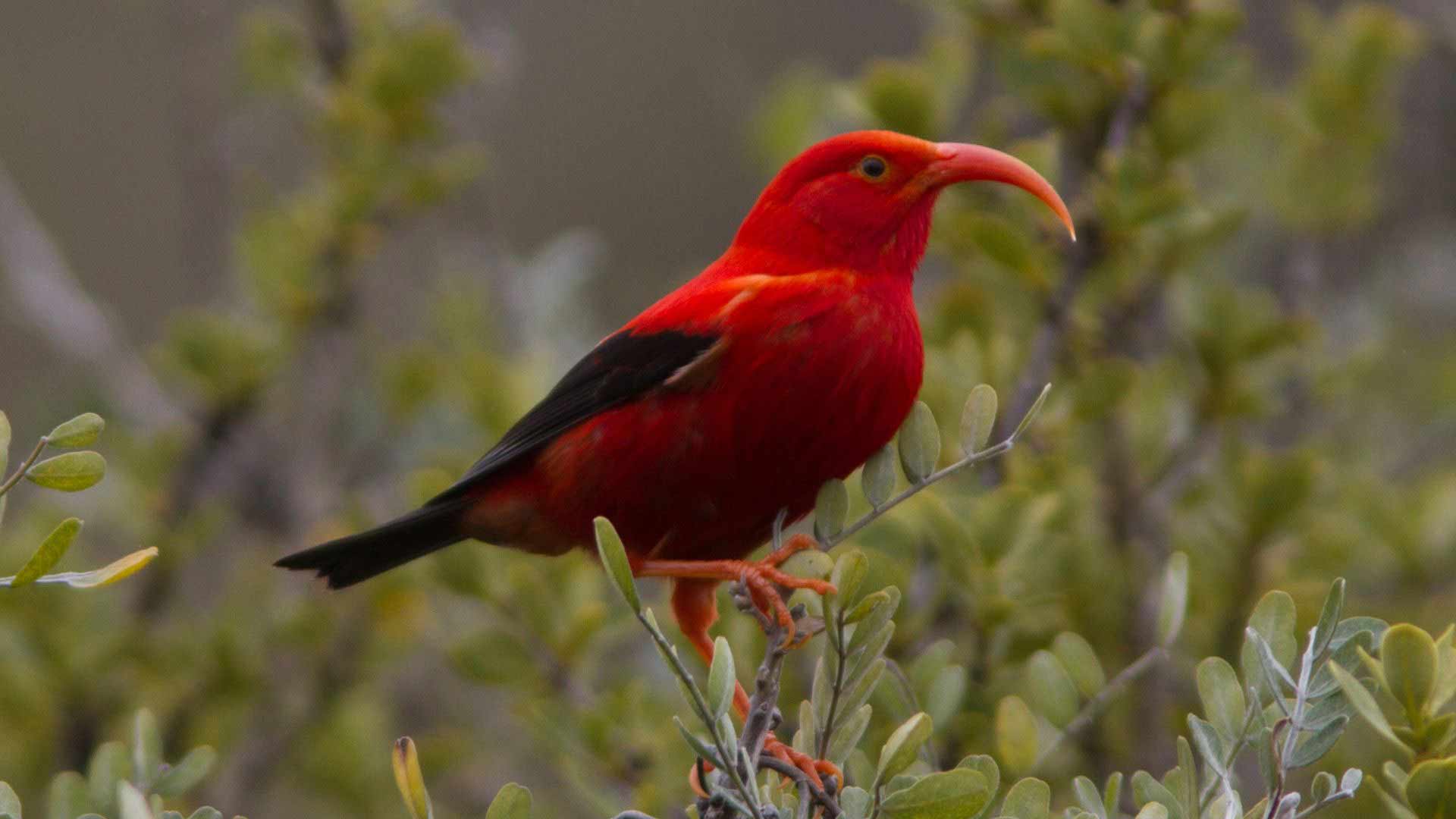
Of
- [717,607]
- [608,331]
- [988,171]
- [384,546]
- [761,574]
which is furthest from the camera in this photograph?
[608,331]

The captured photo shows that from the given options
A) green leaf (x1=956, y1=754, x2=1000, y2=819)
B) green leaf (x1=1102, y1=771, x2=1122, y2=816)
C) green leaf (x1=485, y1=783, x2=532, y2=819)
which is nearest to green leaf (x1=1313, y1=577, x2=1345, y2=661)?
green leaf (x1=1102, y1=771, x2=1122, y2=816)

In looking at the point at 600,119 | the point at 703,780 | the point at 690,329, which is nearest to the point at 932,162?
the point at 690,329

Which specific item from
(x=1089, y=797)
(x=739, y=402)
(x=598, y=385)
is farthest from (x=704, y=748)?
(x=598, y=385)

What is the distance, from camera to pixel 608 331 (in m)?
7.39

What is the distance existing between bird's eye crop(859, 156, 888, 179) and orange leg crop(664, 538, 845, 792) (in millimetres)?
865

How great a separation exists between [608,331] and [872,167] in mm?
4156

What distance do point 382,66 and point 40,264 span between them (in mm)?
1814

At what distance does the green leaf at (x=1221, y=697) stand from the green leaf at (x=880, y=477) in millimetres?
572

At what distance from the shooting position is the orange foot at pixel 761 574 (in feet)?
7.93

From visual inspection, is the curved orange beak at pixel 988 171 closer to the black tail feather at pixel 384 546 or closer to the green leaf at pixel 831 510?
the green leaf at pixel 831 510

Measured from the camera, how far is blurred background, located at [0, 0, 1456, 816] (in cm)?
361

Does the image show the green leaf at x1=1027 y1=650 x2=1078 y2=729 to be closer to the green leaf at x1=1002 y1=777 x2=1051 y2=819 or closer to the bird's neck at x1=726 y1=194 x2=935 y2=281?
the green leaf at x1=1002 y1=777 x2=1051 y2=819

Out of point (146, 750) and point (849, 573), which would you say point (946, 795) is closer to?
point (849, 573)

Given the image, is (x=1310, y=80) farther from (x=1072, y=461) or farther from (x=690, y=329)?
(x=690, y=329)
